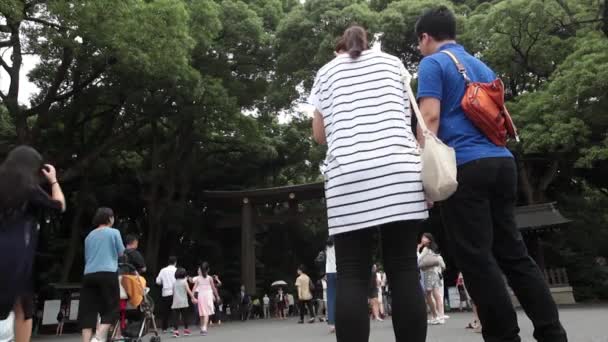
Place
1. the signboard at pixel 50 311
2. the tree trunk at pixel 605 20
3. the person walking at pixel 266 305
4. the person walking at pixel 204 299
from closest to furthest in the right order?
the person walking at pixel 204 299 → the tree trunk at pixel 605 20 → the signboard at pixel 50 311 → the person walking at pixel 266 305

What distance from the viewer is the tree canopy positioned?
13.9m

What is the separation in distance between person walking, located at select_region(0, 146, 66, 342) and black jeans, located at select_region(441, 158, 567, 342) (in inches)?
94.4

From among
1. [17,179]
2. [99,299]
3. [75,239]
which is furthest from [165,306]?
[17,179]

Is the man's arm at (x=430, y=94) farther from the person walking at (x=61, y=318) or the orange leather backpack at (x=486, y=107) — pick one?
the person walking at (x=61, y=318)

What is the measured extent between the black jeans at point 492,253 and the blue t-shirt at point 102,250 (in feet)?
13.1

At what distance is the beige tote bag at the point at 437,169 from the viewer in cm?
229

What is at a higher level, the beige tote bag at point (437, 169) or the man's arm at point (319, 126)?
the man's arm at point (319, 126)

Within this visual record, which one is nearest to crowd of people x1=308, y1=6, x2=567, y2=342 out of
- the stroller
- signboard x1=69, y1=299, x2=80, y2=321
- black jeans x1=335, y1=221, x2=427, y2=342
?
black jeans x1=335, y1=221, x2=427, y2=342

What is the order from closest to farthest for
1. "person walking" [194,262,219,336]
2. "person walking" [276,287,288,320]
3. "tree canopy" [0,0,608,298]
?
1. "person walking" [194,262,219,336]
2. "tree canopy" [0,0,608,298]
3. "person walking" [276,287,288,320]

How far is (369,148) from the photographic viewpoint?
2363mm

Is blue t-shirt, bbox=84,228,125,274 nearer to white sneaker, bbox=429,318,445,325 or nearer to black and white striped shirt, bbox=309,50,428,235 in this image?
black and white striped shirt, bbox=309,50,428,235

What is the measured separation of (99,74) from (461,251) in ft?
50.1

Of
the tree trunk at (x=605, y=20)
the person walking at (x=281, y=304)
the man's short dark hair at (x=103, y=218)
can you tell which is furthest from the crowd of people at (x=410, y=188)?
the person walking at (x=281, y=304)

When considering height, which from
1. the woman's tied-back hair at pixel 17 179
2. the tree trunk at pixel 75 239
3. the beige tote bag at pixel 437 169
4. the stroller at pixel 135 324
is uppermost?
the tree trunk at pixel 75 239
